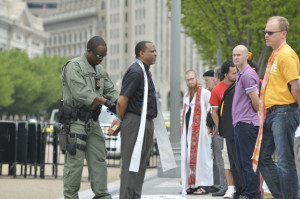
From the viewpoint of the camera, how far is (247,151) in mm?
8281

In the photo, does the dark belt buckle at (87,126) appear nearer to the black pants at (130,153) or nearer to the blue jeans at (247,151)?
the black pants at (130,153)

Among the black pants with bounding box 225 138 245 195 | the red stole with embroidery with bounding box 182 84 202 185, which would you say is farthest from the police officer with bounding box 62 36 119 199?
the red stole with embroidery with bounding box 182 84 202 185

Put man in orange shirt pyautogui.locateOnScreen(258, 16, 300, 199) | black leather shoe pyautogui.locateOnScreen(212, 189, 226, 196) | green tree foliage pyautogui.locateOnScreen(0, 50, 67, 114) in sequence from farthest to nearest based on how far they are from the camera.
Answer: green tree foliage pyautogui.locateOnScreen(0, 50, 67, 114) → black leather shoe pyautogui.locateOnScreen(212, 189, 226, 196) → man in orange shirt pyautogui.locateOnScreen(258, 16, 300, 199)

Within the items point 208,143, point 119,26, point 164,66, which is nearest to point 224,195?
point 208,143

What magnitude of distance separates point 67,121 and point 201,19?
14.6 metres

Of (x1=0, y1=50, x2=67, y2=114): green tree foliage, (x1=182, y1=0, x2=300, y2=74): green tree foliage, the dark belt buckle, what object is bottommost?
the dark belt buckle

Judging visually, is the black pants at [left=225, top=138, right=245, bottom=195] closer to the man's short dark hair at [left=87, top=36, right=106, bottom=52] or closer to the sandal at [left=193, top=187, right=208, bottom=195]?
the sandal at [left=193, top=187, right=208, bottom=195]

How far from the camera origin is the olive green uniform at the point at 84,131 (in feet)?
24.1

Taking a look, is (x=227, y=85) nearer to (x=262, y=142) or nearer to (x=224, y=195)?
(x=224, y=195)

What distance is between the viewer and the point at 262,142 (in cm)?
720

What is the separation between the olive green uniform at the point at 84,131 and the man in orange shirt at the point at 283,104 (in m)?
1.84

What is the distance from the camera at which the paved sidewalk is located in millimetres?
10211

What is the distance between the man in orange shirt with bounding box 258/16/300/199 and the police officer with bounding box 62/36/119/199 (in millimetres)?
1727

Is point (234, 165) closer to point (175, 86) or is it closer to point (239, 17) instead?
point (175, 86)
